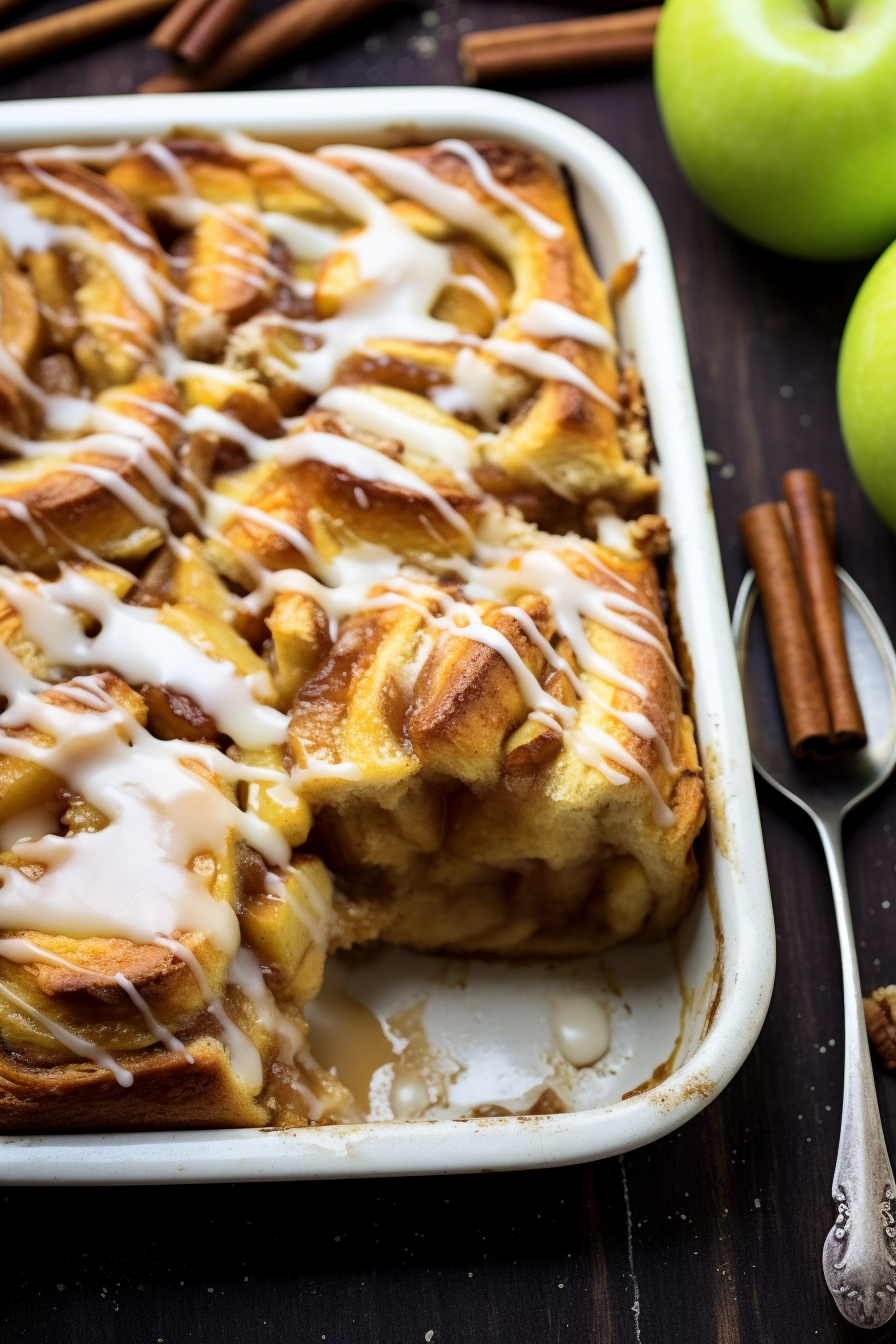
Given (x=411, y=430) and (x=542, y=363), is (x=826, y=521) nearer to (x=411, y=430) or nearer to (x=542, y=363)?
(x=542, y=363)

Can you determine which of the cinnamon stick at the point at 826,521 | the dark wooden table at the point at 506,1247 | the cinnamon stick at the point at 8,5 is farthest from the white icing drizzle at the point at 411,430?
the cinnamon stick at the point at 8,5

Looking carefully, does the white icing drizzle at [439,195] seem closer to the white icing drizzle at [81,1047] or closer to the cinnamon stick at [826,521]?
the cinnamon stick at [826,521]

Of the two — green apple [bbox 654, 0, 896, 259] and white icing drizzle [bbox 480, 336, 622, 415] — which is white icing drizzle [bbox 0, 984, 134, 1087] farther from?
green apple [bbox 654, 0, 896, 259]

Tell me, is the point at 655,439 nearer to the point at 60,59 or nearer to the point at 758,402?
the point at 758,402

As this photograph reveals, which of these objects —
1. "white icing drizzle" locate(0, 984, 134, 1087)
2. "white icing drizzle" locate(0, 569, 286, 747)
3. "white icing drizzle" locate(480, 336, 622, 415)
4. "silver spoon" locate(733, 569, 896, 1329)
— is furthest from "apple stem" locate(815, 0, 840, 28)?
"white icing drizzle" locate(0, 984, 134, 1087)

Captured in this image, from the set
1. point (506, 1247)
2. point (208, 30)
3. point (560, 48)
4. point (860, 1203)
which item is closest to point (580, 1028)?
point (506, 1247)

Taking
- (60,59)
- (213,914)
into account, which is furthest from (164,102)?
(213,914)
